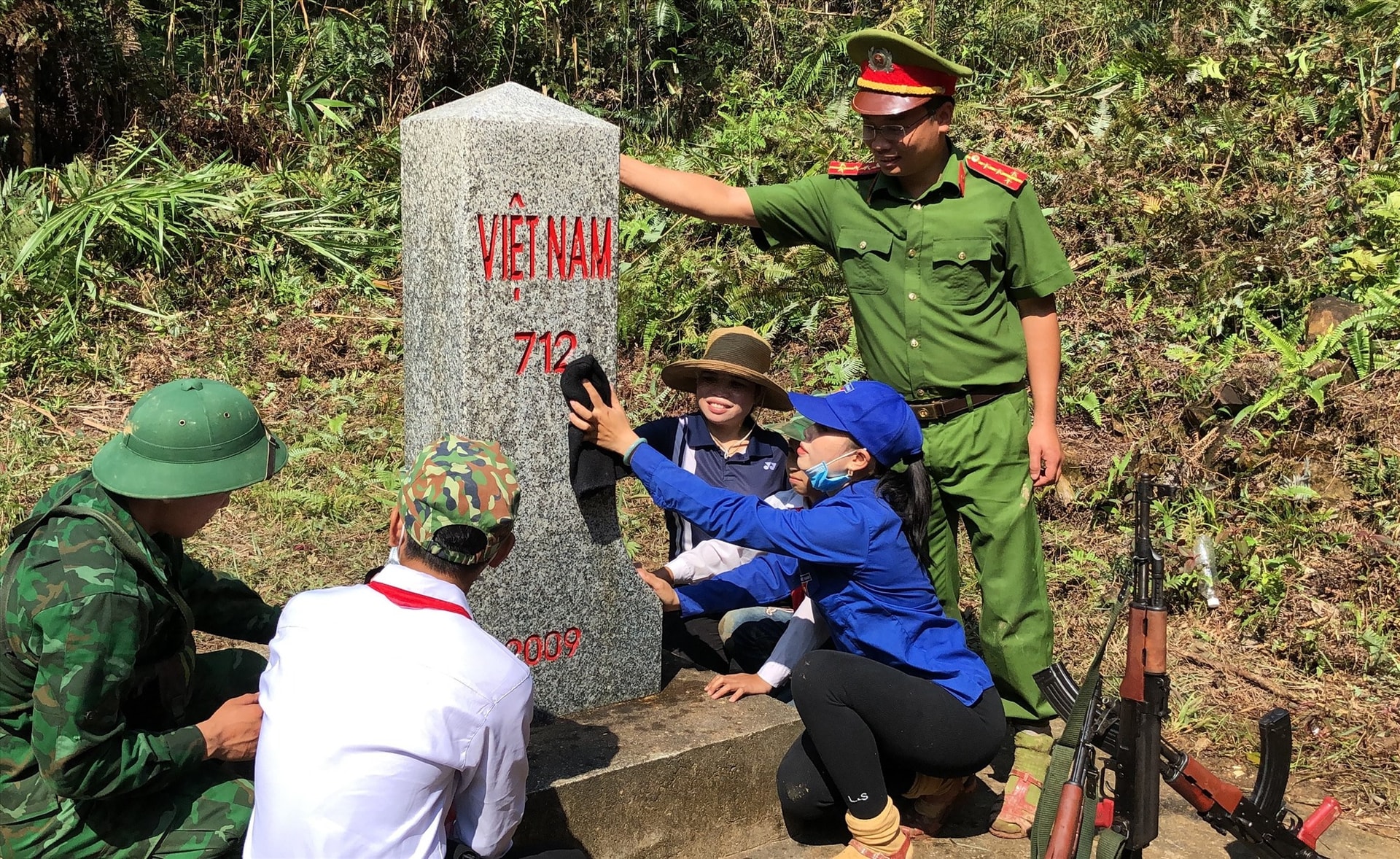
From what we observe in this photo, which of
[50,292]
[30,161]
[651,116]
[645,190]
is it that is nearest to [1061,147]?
[651,116]

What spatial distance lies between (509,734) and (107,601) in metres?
0.78

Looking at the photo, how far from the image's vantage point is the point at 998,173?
3.70 m

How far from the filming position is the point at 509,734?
Result: 224 centimetres

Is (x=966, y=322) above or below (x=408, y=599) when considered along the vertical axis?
above

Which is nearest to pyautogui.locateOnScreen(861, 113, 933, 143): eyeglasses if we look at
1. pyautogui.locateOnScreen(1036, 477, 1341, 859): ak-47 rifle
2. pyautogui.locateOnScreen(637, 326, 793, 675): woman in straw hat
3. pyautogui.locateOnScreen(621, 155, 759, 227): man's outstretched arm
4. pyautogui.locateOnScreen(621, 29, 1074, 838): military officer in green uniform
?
pyautogui.locateOnScreen(621, 29, 1074, 838): military officer in green uniform

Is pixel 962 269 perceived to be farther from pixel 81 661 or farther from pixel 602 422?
pixel 81 661

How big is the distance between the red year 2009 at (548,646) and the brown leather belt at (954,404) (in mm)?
1212

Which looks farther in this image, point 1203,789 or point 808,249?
point 808,249

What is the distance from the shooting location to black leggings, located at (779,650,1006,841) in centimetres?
318

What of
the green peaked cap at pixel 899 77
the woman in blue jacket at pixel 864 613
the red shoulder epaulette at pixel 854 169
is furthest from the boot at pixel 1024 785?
the green peaked cap at pixel 899 77

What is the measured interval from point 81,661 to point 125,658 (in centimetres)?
9

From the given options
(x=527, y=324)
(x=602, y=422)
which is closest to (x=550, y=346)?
(x=527, y=324)

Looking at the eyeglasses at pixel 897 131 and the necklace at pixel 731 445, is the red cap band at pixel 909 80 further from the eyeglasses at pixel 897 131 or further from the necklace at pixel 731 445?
the necklace at pixel 731 445

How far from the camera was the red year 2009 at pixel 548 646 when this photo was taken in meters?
3.40
